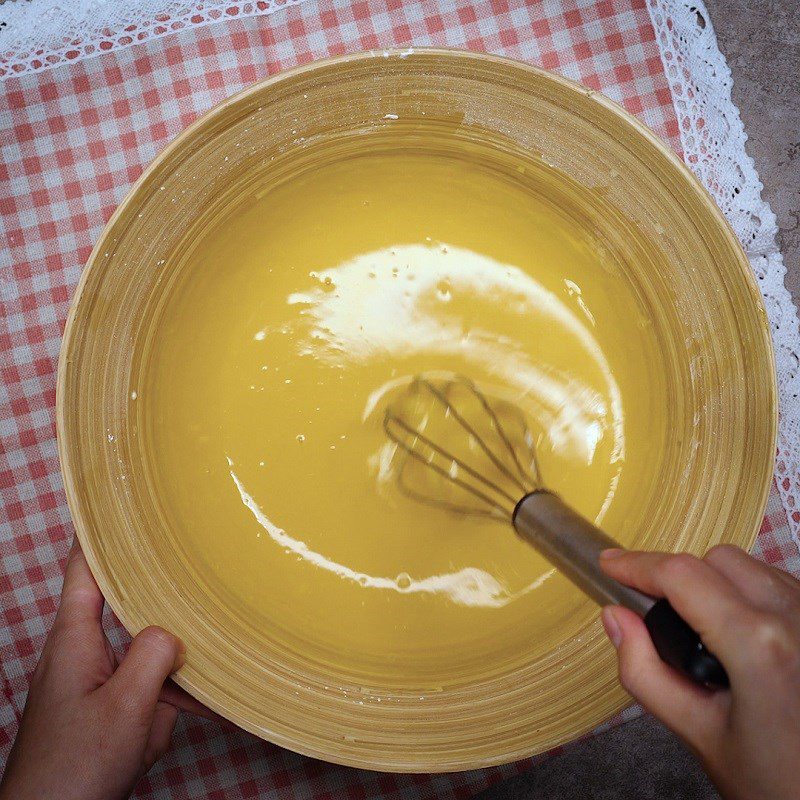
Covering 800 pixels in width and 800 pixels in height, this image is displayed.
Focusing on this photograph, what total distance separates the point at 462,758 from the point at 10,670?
0.47m

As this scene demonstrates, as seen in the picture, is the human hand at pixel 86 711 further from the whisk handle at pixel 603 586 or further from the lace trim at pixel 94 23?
the lace trim at pixel 94 23

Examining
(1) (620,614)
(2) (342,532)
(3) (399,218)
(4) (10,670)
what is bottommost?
(4) (10,670)

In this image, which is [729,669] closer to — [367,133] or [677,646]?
[677,646]

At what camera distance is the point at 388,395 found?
709 millimetres

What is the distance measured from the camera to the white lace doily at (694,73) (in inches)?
29.8

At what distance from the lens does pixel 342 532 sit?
2.28ft

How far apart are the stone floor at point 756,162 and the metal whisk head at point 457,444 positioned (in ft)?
1.08

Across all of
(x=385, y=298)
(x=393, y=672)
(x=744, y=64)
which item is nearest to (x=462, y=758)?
(x=393, y=672)

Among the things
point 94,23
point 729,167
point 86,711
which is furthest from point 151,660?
point 729,167

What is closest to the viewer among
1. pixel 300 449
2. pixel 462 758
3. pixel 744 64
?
pixel 462 758

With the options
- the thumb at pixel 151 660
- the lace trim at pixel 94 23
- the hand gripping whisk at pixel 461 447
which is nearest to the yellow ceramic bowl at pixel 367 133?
the thumb at pixel 151 660

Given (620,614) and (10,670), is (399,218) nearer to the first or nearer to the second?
(620,614)

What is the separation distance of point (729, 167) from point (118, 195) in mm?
631

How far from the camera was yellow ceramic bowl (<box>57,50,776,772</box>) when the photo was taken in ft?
1.90
